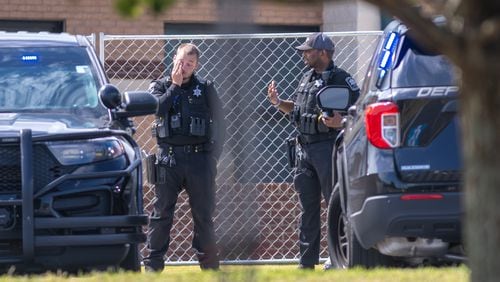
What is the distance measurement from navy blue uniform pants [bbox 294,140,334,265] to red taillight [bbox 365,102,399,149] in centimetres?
303

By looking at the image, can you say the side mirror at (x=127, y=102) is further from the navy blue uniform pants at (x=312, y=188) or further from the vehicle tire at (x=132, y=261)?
the navy blue uniform pants at (x=312, y=188)

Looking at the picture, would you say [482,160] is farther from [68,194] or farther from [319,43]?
[319,43]

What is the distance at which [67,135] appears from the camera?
8016 mm

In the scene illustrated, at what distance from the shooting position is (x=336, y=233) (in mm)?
8844

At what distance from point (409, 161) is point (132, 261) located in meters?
2.26

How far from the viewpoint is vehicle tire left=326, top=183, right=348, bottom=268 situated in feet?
28.7

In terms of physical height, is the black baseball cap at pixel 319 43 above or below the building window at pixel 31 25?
above

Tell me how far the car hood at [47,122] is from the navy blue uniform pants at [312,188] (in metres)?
2.20

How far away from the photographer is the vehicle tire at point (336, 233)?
8.74 metres

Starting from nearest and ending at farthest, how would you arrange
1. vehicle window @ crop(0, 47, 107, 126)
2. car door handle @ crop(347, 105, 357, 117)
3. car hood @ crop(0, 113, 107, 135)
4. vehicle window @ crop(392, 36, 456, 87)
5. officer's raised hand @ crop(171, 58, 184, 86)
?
vehicle window @ crop(392, 36, 456, 87) < car door handle @ crop(347, 105, 357, 117) < car hood @ crop(0, 113, 107, 135) < vehicle window @ crop(0, 47, 107, 126) < officer's raised hand @ crop(171, 58, 184, 86)

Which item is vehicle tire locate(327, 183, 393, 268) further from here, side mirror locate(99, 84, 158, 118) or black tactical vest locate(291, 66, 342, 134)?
black tactical vest locate(291, 66, 342, 134)

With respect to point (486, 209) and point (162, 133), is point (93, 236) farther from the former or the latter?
point (486, 209)

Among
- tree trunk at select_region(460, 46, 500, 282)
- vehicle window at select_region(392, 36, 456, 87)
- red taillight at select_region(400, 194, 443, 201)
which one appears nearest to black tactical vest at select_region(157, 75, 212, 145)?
vehicle window at select_region(392, 36, 456, 87)

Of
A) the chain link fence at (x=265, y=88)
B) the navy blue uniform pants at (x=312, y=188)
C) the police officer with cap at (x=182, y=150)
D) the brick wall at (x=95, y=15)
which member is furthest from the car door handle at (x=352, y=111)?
the brick wall at (x=95, y=15)
